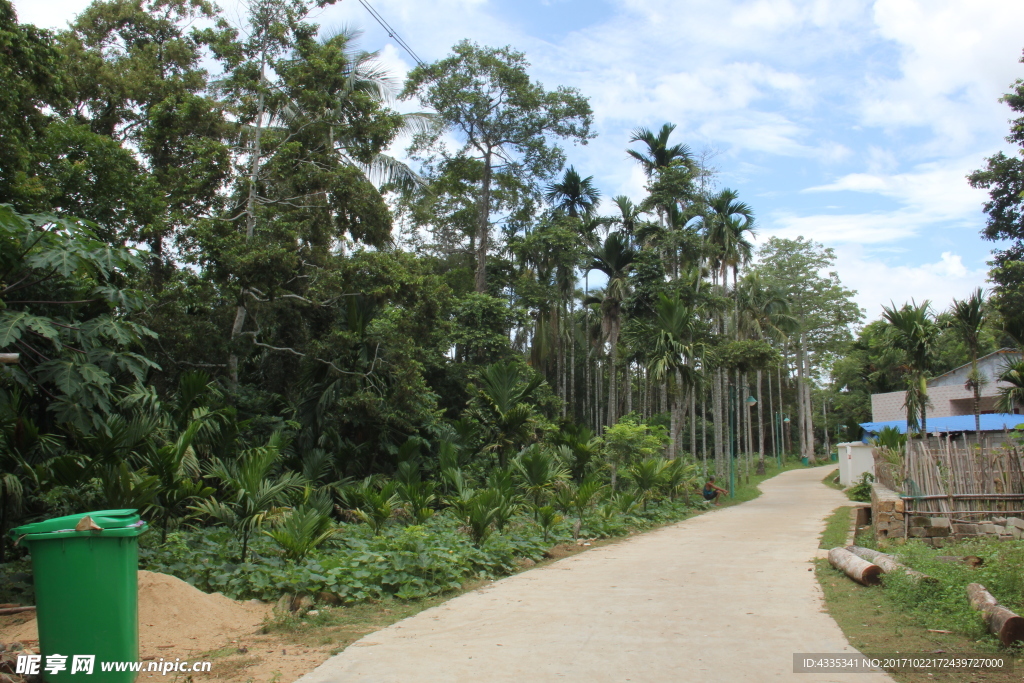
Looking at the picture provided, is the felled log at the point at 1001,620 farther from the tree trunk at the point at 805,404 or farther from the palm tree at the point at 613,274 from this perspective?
the tree trunk at the point at 805,404

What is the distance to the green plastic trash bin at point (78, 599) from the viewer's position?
169 inches

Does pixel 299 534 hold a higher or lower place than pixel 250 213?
lower

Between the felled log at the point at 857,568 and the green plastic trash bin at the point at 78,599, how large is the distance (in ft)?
22.8

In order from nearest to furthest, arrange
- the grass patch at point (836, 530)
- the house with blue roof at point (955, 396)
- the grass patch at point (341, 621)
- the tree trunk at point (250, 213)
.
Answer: the grass patch at point (341, 621), the grass patch at point (836, 530), the tree trunk at point (250, 213), the house with blue roof at point (955, 396)

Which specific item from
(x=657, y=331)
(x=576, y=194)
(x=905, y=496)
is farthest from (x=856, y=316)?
(x=905, y=496)

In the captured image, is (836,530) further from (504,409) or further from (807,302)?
(807,302)

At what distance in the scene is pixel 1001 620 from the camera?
521cm

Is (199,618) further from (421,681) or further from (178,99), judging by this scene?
(178,99)

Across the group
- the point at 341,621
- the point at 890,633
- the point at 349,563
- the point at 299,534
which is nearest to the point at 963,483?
the point at 890,633

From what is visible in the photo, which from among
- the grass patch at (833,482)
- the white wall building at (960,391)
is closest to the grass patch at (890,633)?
the grass patch at (833,482)

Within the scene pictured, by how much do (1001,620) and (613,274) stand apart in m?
24.3

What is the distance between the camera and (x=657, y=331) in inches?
875

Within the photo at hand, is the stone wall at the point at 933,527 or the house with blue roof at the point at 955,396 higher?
the house with blue roof at the point at 955,396

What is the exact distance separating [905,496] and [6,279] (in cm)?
1219
